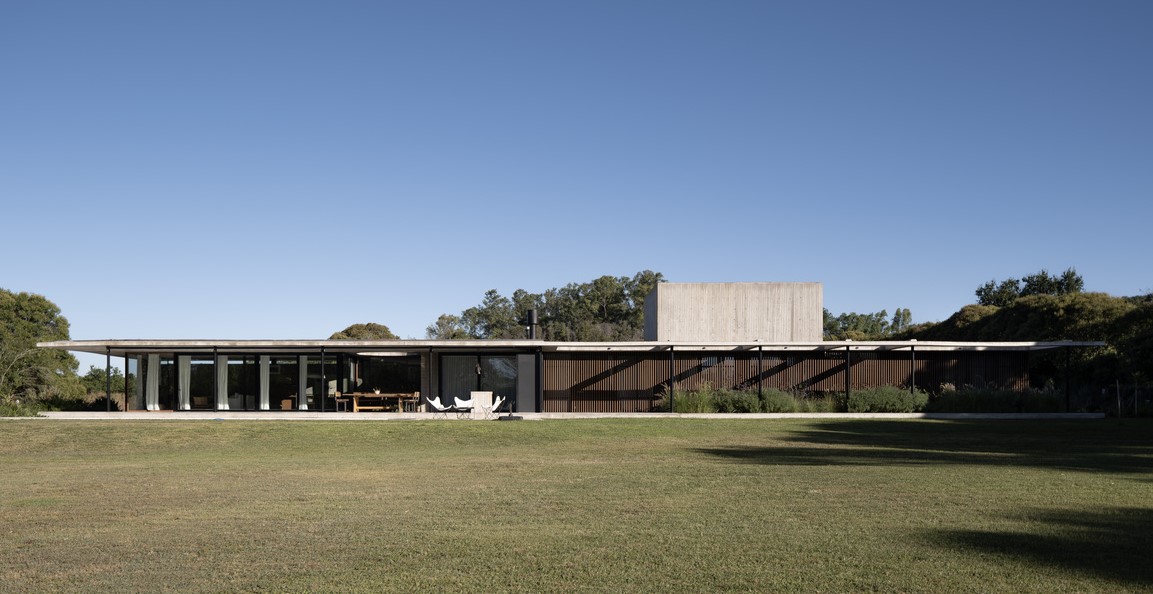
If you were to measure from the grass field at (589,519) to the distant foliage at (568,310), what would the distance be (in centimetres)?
4758

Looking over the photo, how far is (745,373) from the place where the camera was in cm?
2927

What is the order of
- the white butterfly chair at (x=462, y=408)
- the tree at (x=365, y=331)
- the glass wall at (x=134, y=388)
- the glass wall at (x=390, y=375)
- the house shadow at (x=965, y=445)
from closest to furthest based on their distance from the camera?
the house shadow at (x=965, y=445) → the white butterfly chair at (x=462, y=408) → the glass wall at (x=134, y=388) → the glass wall at (x=390, y=375) → the tree at (x=365, y=331)

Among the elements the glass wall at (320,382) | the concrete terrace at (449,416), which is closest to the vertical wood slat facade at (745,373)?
the concrete terrace at (449,416)

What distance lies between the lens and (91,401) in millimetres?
30281

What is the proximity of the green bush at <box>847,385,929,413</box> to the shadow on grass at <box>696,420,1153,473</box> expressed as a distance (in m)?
2.49

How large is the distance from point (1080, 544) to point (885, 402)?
20.0 m

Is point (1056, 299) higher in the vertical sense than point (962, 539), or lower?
higher

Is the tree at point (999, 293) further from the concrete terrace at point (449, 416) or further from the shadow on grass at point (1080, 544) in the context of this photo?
the shadow on grass at point (1080, 544)

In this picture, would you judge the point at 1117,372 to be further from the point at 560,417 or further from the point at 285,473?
the point at 285,473

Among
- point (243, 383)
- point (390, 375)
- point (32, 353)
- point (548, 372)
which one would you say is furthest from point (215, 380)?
point (32, 353)

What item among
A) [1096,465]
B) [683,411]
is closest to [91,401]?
[683,411]

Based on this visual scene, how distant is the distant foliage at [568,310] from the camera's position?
65.9 metres

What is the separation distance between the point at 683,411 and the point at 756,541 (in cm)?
1922

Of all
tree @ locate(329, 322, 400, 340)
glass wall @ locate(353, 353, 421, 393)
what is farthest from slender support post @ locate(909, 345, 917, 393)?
tree @ locate(329, 322, 400, 340)
